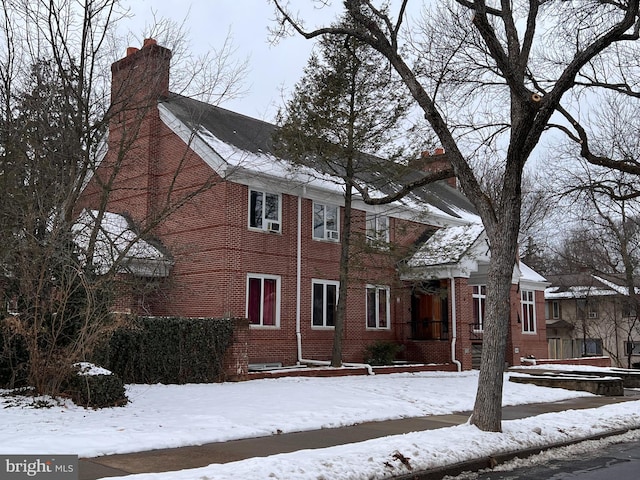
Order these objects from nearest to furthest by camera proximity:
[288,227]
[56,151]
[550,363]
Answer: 1. [56,151]
2. [288,227]
3. [550,363]

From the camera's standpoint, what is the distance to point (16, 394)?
35.2 ft

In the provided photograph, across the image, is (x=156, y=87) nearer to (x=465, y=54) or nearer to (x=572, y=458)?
(x=465, y=54)

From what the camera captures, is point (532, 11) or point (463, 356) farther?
point (463, 356)

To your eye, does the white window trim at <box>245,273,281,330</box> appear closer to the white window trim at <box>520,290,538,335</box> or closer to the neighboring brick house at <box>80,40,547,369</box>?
the neighboring brick house at <box>80,40,547,369</box>

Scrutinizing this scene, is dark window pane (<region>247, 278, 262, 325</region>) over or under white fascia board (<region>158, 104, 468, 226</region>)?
under

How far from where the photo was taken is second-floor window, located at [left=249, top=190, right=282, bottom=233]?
20.1m

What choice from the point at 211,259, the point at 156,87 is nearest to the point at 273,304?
the point at 211,259

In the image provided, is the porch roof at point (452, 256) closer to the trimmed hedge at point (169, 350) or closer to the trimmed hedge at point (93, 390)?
the trimmed hedge at point (169, 350)

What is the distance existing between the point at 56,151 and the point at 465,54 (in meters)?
8.54

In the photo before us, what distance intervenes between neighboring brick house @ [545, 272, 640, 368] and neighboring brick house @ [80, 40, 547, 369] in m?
25.3

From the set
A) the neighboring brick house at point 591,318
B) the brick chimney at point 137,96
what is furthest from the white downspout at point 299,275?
the neighboring brick house at point 591,318

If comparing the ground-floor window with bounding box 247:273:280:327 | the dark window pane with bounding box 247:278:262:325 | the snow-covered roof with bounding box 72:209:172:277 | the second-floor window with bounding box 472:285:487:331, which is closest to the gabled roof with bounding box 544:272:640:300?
the second-floor window with bounding box 472:285:487:331

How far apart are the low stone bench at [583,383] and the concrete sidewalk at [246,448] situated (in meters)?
6.05

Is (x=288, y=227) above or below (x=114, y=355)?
above
